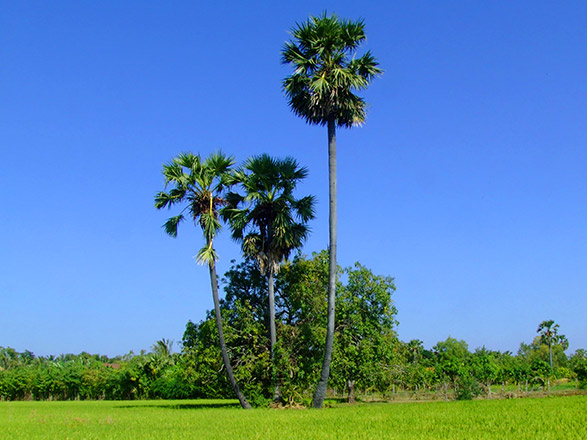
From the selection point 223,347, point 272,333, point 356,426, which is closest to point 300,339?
point 272,333

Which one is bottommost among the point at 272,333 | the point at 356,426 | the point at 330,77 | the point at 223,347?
the point at 356,426

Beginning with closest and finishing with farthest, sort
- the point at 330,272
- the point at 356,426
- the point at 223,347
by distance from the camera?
the point at 356,426, the point at 330,272, the point at 223,347

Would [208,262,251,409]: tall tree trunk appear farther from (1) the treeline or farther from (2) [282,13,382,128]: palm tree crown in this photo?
(2) [282,13,382,128]: palm tree crown

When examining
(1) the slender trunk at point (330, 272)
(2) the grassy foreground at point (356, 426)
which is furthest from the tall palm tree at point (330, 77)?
(2) the grassy foreground at point (356, 426)

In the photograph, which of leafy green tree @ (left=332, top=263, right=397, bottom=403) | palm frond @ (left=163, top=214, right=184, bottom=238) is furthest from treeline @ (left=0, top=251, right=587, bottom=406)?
palm frond @ (left=163, top=214, right=184, bottom=238)

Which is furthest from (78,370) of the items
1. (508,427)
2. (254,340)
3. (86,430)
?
(508,427)

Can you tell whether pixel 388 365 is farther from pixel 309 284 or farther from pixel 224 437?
pixel 224 437

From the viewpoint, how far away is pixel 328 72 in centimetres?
2397

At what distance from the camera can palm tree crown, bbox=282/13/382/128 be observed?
23781 mm

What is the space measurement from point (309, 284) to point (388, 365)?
6548mm

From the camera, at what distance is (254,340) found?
28156mm

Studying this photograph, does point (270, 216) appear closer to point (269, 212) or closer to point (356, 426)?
point (269, 212)

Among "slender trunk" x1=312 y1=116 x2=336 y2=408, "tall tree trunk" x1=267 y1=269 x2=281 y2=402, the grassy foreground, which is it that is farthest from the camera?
"tall tree trunk" x1=267 y1=269 x2=281 y2=402

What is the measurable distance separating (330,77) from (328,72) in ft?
1.50
